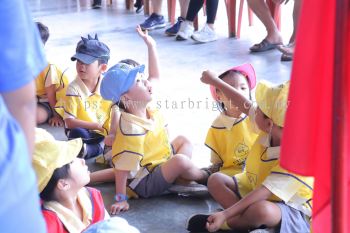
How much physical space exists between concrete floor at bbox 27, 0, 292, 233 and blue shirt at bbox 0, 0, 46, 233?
1.11m

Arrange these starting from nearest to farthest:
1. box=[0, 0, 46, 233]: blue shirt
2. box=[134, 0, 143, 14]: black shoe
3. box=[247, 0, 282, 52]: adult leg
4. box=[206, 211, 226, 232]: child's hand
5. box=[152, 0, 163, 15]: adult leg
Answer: box=[0, 0, 46, 233]: blue shirt → box=[206, 211, 226, 232]: child's hand → box=[247, 0, 282, 52]: adult leg → box=[152, 0, 163, 15]: adult leg → box=[134, 0, 143, 14]: black shoe

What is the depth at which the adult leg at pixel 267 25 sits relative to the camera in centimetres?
388

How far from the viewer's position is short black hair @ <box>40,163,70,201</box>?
1570 mm

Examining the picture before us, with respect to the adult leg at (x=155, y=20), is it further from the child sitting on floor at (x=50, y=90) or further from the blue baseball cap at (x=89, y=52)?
the blue baseball cap at (x=89, y=52)

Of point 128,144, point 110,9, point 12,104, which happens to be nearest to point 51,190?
point 128,144

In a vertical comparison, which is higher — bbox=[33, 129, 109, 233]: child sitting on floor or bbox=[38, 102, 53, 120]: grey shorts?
bbox=[33, 129, 109, 233]: child sitting on floor

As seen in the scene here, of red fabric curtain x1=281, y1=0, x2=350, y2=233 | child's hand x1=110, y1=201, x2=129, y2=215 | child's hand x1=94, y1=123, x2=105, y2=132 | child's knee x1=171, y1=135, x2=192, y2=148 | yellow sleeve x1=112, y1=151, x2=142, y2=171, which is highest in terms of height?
red fabric curtain x1=281, y1=0, x2=350, y2=233

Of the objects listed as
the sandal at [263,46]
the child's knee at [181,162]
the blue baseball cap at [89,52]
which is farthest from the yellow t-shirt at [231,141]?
the sandal at [263,46]

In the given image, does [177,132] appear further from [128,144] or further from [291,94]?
[291,94]

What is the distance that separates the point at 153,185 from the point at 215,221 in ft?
1.24

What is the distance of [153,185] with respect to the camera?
2092 mm

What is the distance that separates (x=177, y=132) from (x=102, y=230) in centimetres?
144

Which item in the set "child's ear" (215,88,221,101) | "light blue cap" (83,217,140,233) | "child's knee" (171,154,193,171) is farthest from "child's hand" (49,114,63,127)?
"light blue cap" (83,217,140,233)

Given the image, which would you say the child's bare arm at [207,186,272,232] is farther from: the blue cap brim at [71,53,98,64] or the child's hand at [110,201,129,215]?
the blue cap brim at [71,53,98,64]
